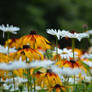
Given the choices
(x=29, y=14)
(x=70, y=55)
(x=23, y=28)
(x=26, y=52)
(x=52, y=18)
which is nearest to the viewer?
(x=26, y=52)

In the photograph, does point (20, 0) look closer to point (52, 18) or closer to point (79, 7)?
point (52, 18)

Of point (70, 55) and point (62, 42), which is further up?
point (62, 42)

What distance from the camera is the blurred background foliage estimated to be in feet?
24.9

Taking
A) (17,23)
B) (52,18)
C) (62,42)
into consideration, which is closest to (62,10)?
(52,18)

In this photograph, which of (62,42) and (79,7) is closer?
(62,42)

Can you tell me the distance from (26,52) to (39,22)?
257 inches

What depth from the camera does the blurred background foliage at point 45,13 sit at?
760cm

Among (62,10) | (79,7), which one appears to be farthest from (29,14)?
(79,7)

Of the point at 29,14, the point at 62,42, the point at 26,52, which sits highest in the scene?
the point at 29,14

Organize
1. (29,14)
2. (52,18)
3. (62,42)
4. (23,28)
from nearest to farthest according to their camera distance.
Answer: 1. (62,42)
2. (23,28)
3. (29,14)
4. (52,18)

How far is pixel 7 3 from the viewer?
8.01 meters

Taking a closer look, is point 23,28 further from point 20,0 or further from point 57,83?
point 57,83

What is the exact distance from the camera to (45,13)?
27.4 feet

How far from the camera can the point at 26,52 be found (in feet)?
3.56
